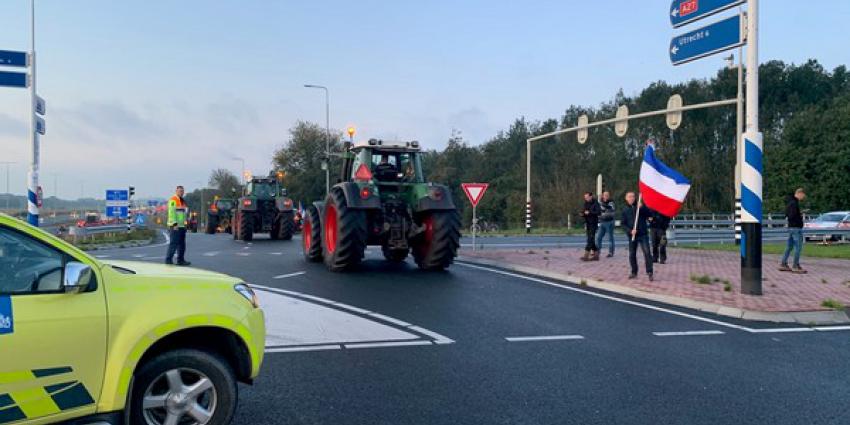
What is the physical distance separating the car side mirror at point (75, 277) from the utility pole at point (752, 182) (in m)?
9.43

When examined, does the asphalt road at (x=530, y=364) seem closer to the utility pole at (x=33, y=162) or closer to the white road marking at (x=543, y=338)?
the white road marking at (x=543, y=338)

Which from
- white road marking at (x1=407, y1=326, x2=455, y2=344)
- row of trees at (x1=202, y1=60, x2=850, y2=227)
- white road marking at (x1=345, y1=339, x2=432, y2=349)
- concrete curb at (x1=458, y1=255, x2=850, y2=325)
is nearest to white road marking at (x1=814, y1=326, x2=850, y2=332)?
concrete curb at (x1=458, y1=255, x2=850, y2=325)

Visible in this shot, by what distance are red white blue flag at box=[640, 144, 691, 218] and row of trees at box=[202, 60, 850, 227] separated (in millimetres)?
31868

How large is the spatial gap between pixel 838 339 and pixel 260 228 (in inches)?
927

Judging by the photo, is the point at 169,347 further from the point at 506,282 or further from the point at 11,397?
the point at 506,282

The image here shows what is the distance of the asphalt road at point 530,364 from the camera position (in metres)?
4.55

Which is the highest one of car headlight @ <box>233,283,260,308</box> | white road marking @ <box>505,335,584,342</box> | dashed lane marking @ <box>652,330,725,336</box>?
car headlight @ <box>233,283,260,308</box>

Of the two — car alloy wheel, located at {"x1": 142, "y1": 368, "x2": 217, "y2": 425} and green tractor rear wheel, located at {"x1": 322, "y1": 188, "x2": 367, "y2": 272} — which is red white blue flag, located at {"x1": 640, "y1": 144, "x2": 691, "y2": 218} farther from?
car alloy wheel, located at {"x1": 142, "y1": 368, "x2": 217, "y2": 425}

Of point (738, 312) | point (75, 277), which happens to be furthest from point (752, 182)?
point (75, 277)

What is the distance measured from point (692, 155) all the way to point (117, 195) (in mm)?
44707

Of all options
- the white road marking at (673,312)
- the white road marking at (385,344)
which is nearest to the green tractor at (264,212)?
the white road marking at (673,312)

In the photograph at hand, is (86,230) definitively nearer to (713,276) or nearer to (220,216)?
(220,216)

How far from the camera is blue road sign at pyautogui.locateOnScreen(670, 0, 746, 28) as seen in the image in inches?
432

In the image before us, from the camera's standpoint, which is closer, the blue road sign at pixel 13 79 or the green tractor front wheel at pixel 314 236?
the green tractor front wheel at pixel 314 236
